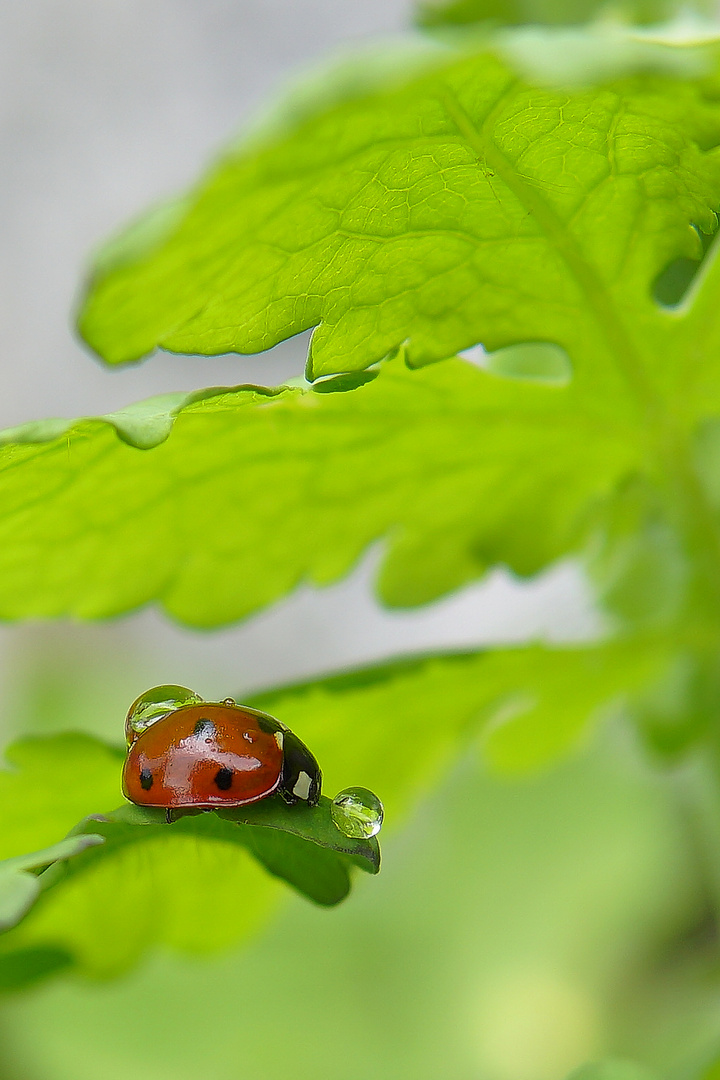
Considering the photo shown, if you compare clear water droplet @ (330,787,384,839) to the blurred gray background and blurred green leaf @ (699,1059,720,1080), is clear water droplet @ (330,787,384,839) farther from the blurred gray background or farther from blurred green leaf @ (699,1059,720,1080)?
the blurred gray background

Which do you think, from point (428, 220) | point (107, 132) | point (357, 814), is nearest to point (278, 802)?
point (357, 814)

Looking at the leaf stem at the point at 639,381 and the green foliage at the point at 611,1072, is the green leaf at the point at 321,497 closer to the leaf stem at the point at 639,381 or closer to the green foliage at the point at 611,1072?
the leaf stem at the point at 639,381

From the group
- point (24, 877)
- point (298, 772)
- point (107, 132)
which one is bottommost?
point (107, 132)

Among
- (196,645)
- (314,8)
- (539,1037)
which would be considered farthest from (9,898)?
(314,8)

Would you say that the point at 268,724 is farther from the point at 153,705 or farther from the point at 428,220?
the point at 428,220

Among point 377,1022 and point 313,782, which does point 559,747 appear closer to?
point 313,782

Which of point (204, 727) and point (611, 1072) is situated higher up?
point (204, 727)

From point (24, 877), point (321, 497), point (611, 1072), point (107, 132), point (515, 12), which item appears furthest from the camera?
point (107, 132)
